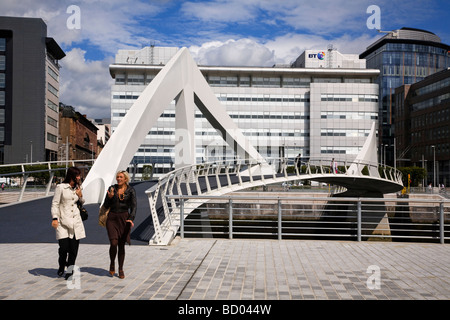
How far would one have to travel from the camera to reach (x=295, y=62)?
99.2m

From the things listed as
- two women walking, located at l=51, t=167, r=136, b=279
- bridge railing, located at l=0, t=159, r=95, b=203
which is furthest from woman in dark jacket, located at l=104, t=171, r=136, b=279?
bridge railing, located at l=0, t=159, r=95, b=203

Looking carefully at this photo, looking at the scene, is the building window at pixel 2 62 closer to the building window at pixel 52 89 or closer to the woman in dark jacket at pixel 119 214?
the building window at pixel 52 89

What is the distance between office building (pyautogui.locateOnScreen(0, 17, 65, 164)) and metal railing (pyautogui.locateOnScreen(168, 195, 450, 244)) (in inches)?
1869

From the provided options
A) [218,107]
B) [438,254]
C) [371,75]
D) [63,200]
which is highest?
[371,75]

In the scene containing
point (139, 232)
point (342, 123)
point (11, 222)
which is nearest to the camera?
point (139, 232)

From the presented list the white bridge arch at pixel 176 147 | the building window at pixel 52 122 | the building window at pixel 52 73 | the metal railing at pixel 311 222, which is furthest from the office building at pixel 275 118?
the white bridge arch at pixel 176 147

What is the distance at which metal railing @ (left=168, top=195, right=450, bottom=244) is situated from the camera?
10609 millimetres

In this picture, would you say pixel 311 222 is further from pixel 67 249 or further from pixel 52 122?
pixel 52 122

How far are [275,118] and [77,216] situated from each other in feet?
242

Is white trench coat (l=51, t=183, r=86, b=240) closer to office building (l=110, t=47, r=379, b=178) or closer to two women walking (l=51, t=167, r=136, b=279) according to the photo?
two women walking (l=51, t=167, r=136, b=279)

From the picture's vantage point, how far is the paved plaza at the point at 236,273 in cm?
Answer: 557
